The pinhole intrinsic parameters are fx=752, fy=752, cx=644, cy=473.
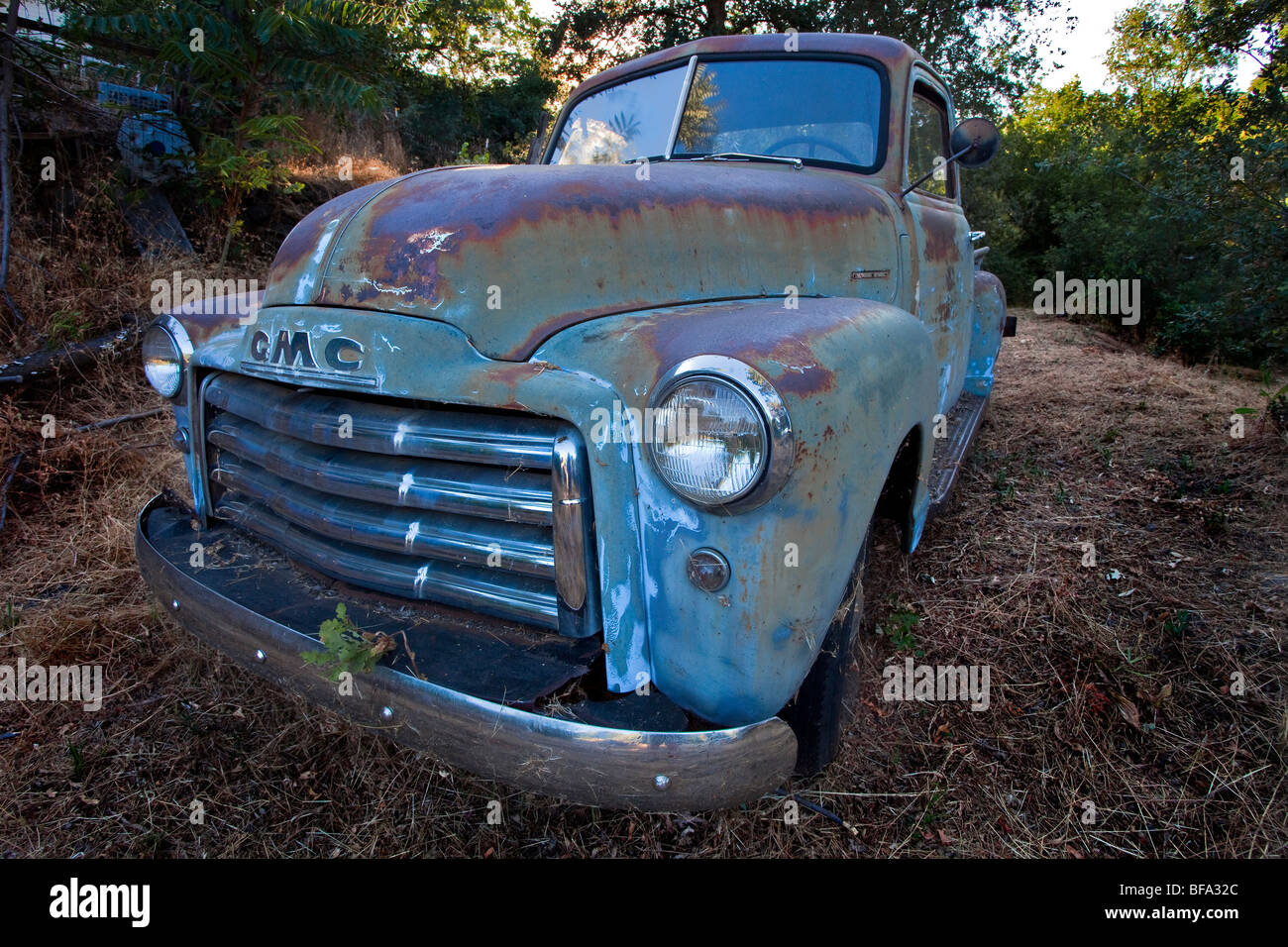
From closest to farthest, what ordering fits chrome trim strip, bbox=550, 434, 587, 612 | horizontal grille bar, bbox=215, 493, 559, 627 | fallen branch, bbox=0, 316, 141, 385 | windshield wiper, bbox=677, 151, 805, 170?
chrome trim strip, bbox=550, 434, 587, 612, horizontal grille bar, bbox=215, 493, 559, 627, windshield wiper, bbox=677, 151, 805, 170, fallen branch, bbox=0, 316, 141, 385

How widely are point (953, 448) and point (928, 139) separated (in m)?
1.37

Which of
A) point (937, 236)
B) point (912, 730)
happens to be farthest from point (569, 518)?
point (937, 236)

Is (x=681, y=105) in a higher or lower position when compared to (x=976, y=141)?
higher

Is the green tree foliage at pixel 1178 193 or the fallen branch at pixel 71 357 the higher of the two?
the green tree foliage at pixel 1178 193

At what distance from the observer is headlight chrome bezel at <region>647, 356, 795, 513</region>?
1340 mm

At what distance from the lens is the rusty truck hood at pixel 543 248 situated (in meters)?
1.73

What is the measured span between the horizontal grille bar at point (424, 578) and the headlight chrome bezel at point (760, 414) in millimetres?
422

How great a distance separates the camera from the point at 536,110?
538 inches

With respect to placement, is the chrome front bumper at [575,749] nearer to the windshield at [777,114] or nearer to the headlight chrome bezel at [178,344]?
the headlight chrome bezel at [178,344]

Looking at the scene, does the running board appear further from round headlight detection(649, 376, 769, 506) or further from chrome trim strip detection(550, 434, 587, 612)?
chrome trim strip detection(550, 434, 587, 612)

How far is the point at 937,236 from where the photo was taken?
124 inches

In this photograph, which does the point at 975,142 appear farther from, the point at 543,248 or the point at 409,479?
the point at 409,479

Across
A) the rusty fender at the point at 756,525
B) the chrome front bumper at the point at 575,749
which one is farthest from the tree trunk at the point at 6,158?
the rusty fender at the point at 756,525

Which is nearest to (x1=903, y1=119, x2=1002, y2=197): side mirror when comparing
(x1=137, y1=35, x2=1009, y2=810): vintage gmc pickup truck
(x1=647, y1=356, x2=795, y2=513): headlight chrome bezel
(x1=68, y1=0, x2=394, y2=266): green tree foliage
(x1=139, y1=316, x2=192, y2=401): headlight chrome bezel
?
(x1=137, y1=35, x2=1009, y2=810): vintage gmc pickup truck
